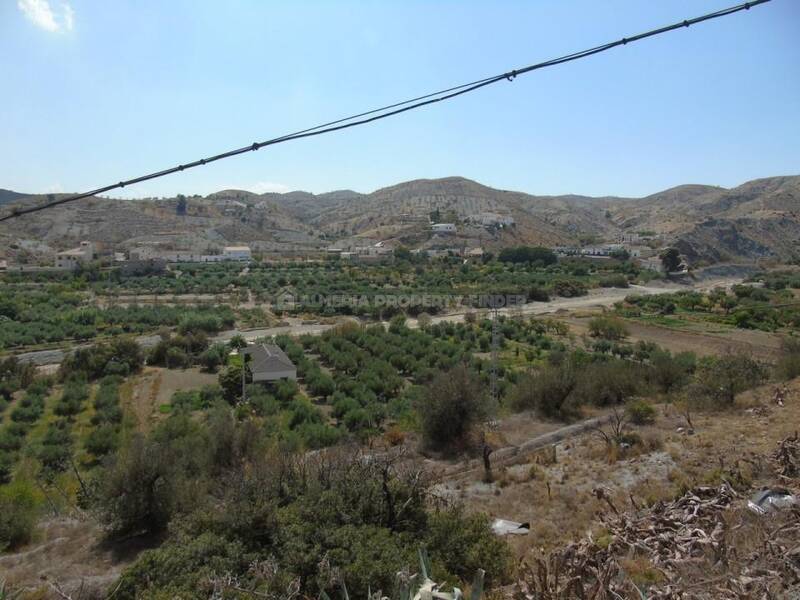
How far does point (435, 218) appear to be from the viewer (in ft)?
354

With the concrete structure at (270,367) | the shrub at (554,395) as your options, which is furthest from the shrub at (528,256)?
the shrub at (554,395)

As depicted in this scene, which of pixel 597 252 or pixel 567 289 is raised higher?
pixel 597 252

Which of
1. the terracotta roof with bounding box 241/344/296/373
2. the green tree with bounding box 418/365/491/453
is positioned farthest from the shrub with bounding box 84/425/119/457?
the green tree with bounding box 418/365/491/453

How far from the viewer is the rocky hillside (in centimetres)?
8408

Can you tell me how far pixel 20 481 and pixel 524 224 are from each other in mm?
106507

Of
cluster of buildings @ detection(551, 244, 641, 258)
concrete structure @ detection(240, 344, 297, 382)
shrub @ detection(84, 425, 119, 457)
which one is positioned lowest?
shrub @ detection(84, 425, 119, 457)

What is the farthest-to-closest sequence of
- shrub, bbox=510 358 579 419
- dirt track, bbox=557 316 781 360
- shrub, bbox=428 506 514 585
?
dirt track, bbox=557 316 781 360, shrub, bbox=510 358 579 419, shrub, bbox=428 506 514 585

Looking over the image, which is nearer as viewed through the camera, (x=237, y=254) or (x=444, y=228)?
(x=237, y=254)

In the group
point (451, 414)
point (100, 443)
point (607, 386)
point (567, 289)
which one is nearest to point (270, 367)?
point (100, 443)

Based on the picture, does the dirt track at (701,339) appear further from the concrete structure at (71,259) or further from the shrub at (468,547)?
the concrete structure at (71,259)

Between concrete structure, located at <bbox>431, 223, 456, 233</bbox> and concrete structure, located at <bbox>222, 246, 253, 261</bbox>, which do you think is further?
concrete structure, located at <bbox>431, 223, 456, 233</bbox>

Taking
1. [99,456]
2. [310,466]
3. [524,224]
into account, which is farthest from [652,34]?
[524,224]

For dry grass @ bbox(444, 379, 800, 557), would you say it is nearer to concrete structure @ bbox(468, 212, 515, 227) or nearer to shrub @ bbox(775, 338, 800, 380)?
shrub @ bbox(775, 338, 800, 380)

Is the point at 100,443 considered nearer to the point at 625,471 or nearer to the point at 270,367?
the point at 270,367
